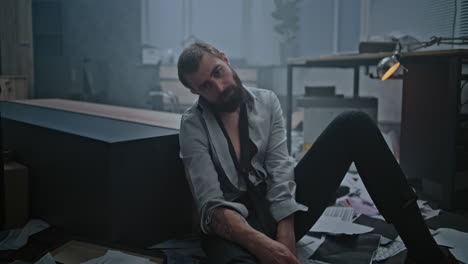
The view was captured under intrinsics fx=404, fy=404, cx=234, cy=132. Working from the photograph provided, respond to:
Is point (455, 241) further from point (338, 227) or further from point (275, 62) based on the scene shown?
point (275, 62)

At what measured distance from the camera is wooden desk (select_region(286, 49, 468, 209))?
1979 mm

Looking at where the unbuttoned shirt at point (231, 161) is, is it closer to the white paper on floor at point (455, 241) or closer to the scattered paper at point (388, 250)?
the scattered paper at point (388, 250)

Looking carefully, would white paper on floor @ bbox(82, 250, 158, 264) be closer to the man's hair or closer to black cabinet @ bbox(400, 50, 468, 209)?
the man's hair

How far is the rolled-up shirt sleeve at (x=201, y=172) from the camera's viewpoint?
1.19 m

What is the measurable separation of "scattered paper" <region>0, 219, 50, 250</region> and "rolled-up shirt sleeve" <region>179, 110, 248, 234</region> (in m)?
0.89

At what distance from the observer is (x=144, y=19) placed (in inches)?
283

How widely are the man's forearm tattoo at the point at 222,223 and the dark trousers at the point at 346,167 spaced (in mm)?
82

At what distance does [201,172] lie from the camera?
1.23 meters

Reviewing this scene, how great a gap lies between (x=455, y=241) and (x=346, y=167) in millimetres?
646

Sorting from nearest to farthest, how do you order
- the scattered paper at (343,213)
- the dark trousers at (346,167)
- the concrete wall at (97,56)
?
the dark trousers at (346,167)
the scattered paper at (343,213)
the concrete wall at (97,56)

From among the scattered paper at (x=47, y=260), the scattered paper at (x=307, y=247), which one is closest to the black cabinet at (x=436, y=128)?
the scattered paper at (x=307, y=247)

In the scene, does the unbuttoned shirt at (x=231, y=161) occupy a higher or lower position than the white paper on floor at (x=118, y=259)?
higher

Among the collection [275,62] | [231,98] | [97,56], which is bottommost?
[231,98]

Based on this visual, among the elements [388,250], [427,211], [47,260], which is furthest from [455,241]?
[47,260]
